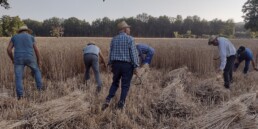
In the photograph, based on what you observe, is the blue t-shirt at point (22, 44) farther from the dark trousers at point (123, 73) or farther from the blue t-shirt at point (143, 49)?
the blue t-shirt at point (143, 49)

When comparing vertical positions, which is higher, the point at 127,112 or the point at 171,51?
the point at 171,51

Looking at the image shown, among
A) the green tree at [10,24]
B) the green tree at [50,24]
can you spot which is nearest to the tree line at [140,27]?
the green tree at [50,24]

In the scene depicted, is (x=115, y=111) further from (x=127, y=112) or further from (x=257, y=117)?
(x=257, y=117)

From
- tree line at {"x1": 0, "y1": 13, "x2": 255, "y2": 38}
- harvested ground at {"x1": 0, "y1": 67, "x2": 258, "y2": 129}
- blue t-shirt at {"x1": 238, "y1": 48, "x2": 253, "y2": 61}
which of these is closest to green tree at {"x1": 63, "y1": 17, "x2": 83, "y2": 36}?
tree line at {"x1": 0, "y1": 13, "x2": 255, "y2": 38}

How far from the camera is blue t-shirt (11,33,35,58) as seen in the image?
538cm

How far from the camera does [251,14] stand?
35344mm

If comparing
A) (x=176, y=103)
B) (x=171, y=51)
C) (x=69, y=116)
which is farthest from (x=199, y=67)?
(x=69, y=116)

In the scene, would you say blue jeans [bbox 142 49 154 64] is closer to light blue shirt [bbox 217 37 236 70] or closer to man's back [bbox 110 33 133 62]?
light blue shirt [bbox 217 37 236 70]

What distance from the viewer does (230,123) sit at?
3838 millimetres

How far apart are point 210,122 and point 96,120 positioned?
60.6 inches

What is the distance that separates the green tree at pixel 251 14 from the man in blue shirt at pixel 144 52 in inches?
1236

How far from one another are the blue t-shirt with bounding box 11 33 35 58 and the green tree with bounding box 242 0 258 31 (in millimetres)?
33737

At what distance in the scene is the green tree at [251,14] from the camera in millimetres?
34875

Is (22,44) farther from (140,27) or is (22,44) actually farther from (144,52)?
(140,27)
